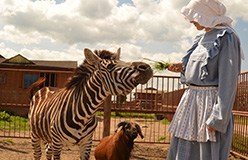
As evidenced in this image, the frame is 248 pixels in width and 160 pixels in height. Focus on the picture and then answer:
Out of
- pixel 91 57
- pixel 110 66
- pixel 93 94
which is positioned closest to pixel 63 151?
pixel 93 94

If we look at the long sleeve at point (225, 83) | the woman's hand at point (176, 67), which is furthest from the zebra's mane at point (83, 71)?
the long sleeve at point (225, 83)

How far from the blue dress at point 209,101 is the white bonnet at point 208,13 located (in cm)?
10

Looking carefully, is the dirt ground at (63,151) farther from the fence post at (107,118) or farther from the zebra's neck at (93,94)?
the zebra's neck at (93,94)

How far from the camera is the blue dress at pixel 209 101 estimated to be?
112 inches

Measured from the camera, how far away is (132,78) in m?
4.11

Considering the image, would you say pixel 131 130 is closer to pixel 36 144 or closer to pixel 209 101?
pixel 36 144

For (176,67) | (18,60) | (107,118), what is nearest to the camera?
(176,67)

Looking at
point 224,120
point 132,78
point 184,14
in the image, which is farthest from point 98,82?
point 224,120

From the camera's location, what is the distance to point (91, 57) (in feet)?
15.0

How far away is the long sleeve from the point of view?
9.20ft

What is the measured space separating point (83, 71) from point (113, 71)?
697 millimetres

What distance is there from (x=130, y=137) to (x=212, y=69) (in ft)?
12.2

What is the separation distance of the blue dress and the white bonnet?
0.10 m

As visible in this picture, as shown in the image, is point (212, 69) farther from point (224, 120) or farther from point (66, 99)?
point (66, 99)
